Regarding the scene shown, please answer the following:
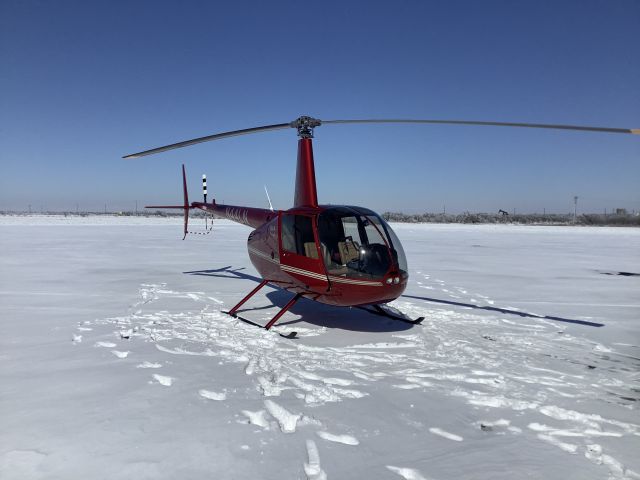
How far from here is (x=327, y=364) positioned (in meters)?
5.08

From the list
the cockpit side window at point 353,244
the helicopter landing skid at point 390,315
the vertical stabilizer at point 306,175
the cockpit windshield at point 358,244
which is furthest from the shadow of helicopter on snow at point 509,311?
the vertical stabilizer at point 306,175

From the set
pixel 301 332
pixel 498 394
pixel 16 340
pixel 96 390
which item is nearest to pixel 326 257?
pixel 301 332

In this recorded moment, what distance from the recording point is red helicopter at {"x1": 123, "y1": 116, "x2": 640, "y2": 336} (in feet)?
19.4

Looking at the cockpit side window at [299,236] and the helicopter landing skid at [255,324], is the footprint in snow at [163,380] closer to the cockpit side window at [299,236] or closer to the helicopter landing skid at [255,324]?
the helicopter landing skid at [255,324]

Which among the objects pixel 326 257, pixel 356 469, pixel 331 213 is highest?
pixel 331 213

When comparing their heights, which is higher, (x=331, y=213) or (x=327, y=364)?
(x=331, y=213)

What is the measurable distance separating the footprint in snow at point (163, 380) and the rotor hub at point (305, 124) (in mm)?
4555

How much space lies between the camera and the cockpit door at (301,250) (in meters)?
6.20

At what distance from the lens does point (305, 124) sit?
7.20 meters

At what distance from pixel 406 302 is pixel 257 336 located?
3765 mm

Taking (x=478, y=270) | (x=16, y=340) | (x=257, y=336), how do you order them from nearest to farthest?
1. (x=16, y=340)
2. (x=257, y=336)
3. (x=478, y=270)

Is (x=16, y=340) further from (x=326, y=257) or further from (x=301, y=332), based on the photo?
(x=326, y=257)

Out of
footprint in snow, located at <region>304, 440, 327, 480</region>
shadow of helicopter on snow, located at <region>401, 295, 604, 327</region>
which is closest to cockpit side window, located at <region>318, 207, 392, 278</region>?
footprint in snow, located at <region>304, 440, 327, 480</region>

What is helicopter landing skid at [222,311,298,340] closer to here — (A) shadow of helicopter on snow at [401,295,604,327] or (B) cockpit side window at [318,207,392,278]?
(B) cockpit side window at [318,207,392,278]
